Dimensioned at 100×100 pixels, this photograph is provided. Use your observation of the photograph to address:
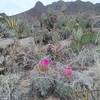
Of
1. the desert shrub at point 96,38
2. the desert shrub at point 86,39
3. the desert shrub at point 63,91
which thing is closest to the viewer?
the desert shrub at point 63,91

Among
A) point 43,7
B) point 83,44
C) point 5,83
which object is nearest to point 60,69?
point 5,83

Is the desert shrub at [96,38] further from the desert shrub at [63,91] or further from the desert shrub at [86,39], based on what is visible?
the desert shrub at [63,91]

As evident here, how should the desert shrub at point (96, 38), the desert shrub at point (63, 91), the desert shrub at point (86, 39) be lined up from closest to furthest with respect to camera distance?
1. the desert shrub at point (63, 91)
2. the desert shrub at point (86, 39)
3. the desert shrub at point (96, 38)

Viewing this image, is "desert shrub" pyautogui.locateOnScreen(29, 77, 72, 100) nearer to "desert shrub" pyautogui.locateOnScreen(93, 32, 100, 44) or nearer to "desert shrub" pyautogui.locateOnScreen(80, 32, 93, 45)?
"desert shrub" pyautogui.locateOnScreen(80, 32, 93, 45)

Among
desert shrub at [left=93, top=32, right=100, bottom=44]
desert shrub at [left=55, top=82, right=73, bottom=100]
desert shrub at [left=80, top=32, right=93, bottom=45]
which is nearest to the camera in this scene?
desert shrub at [left=55, top=82, right=73, bottom=100]

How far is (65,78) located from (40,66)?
0.63m

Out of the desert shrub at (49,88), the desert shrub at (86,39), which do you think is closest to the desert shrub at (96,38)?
the desert shrub at (86,39)

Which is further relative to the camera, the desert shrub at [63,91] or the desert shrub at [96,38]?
the desert shrub at [96,38]

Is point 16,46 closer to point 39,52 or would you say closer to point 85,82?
point 39,52

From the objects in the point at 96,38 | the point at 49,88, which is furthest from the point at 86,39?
the point at 49,88

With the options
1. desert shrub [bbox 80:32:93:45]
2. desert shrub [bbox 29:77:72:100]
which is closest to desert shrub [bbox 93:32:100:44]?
desert shrub [bbox 80:32:93:45]

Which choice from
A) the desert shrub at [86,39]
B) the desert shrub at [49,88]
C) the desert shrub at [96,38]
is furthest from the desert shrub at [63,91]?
the desert shrub at [96,38]

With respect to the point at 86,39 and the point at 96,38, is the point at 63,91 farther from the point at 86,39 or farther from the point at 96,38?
the point at 96,38

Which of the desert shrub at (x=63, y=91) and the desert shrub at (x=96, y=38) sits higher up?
the desert shrub at (x=96, y=38)
